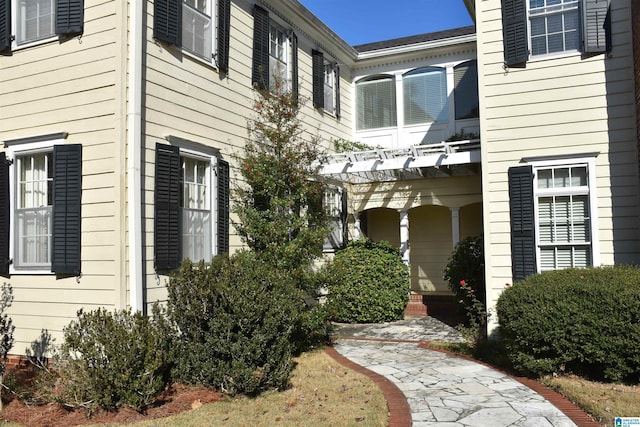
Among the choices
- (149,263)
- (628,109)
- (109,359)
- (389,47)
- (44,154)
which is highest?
(389,47)

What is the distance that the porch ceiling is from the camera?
395 inches

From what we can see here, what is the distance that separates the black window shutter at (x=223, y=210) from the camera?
28.0 feet

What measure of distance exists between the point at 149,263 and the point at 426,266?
328 inches

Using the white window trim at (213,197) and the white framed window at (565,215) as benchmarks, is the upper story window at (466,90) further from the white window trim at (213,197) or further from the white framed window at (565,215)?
the white window trim at (213,197)

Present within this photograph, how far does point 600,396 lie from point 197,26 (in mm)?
7431

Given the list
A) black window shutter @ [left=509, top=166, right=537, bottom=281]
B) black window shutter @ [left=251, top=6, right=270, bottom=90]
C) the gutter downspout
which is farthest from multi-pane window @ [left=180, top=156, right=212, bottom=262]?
black window shutter @ [left=509, top=166, right=537, bottom=281]

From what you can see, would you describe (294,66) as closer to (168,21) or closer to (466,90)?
(168,21)

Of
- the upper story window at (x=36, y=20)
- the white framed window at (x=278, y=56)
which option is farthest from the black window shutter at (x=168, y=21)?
the white framed window at (x=278, y=56)

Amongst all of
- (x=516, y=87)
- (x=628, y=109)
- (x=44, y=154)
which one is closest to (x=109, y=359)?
(x=44, y=154)

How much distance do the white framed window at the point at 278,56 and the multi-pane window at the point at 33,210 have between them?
4.37 m

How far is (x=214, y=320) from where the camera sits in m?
6.09

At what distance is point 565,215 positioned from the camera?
802 cm

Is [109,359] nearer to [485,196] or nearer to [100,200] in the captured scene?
[100,200]

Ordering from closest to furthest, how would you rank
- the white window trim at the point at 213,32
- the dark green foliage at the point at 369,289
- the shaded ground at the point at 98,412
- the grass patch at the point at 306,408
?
1. the grass patch at the point at 306,408
2. the shaded ground at the point at 98,412
3. the white window trim at the point at 213,32
4. the dark green foliage at the point at 369,289
